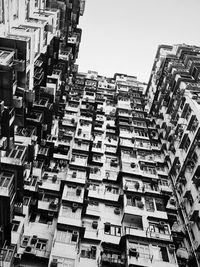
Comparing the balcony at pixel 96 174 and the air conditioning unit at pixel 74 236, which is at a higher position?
the air conditioning unit at pixel 74 236

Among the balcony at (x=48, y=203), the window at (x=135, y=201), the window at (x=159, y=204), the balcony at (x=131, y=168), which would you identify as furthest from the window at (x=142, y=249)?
the balcony at (x=131, y=168)

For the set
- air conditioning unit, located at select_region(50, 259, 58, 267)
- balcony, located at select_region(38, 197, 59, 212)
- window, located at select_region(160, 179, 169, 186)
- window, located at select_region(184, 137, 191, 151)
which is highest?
window, located at select_region(184, 137, 191, 151)

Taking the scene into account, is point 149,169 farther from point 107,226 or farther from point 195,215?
point 107,226

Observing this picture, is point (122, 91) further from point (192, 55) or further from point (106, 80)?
point (192, 55)

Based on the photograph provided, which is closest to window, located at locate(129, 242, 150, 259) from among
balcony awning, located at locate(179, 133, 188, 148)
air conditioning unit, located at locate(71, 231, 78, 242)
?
air conditioning unit, located at locate(71, 231, 78, 242)

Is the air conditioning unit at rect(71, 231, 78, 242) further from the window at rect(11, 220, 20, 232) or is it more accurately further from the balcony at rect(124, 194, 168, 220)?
the balcony at rect(124, 194, 168, 220)

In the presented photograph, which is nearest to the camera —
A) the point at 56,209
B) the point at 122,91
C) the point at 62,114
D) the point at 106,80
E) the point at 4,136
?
the point at 4,136

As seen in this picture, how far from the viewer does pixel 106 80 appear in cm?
5384

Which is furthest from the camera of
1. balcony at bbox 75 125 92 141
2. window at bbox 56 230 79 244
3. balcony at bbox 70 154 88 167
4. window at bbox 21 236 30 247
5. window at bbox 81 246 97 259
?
balcony at bbox 75 125 92 141

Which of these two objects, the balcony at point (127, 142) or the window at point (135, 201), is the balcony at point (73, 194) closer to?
the window at point (135, 201)

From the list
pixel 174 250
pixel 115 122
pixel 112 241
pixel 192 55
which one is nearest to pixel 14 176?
pixel 112 241

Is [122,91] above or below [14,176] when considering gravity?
below

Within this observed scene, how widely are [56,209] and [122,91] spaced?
26.5 m

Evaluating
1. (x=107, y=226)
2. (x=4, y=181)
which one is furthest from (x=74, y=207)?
(x=4, y=181)
